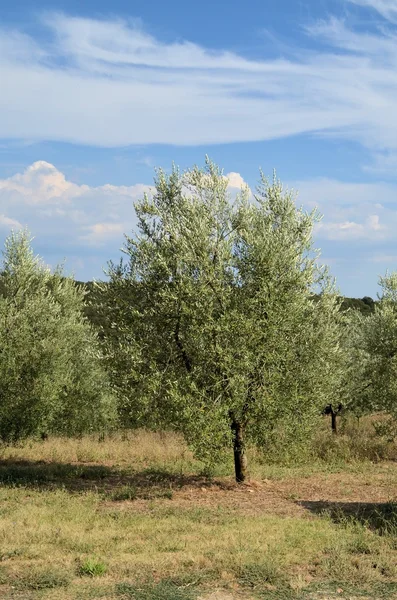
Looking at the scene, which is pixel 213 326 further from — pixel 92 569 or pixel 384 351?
pixel 384 351

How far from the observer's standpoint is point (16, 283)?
2417 centimetres

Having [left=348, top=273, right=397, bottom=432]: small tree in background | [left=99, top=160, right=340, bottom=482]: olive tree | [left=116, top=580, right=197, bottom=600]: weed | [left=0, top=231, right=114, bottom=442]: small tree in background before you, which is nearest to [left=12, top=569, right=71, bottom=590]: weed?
[left=116, top=580, right=197, bottom=600]: weed

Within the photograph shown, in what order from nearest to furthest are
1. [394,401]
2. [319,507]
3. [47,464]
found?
[319,507] → [47,464] → [394,401]

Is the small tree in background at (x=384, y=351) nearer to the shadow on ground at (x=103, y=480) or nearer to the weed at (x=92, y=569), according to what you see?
the shadow on ground at (x=103, y=480)

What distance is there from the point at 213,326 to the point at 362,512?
19.2ft

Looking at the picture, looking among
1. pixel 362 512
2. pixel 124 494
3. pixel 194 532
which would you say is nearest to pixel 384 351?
pixel 362 512

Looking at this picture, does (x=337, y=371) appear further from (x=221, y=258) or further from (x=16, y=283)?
(x=16, y=283)

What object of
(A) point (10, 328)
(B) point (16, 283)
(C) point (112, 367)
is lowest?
(C) point (112, 367)

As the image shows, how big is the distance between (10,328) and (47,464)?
557cm

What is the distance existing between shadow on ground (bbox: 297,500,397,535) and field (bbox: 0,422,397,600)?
0.14 feet

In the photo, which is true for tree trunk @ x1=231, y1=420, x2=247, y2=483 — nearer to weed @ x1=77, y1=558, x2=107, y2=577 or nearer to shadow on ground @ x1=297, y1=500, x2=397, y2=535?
shadow on ground @ x1=297, y1=500, x2=397, y2=535

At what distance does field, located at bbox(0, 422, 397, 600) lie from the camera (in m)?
9.11

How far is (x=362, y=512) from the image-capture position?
13977 millimetres

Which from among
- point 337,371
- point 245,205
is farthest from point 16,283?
point 337,371
